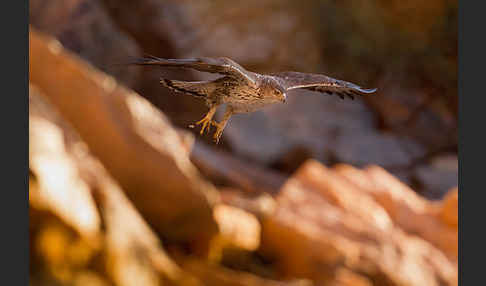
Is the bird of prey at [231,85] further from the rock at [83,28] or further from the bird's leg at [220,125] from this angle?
the rock at [83,28]

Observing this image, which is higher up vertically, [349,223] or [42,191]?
[349,223]

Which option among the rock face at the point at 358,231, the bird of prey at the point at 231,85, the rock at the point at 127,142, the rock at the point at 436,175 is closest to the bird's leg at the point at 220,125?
the bird of prey at the point at 231,85

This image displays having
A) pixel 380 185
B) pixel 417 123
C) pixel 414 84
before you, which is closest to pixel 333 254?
pixel 380 185

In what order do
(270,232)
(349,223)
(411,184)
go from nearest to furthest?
(270,232), (349,223), (411,184)

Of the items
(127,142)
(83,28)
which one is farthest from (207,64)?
(127,142)

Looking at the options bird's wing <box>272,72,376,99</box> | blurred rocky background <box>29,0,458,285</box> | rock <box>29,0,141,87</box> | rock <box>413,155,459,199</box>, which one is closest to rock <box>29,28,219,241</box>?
blurred rocky background <box>29,0,458,285</box>

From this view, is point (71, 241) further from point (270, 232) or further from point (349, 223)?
point (349, 223)

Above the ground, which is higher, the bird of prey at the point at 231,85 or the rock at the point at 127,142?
the rock at the point at 127,142
